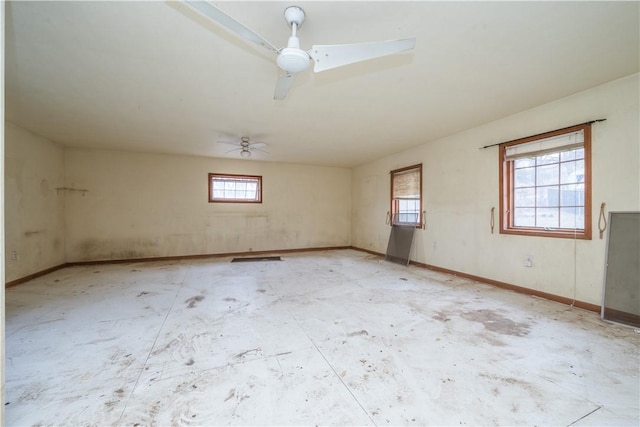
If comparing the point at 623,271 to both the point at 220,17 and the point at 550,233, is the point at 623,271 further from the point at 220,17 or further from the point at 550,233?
the point at 220,17

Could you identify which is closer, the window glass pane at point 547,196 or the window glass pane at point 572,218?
the window glass pane at point 572,218

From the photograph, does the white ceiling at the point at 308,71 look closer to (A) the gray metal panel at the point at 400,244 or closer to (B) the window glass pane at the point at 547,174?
(B) the window glass pane at the point at 547,174

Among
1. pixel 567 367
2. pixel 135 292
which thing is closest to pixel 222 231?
pixel 135 292

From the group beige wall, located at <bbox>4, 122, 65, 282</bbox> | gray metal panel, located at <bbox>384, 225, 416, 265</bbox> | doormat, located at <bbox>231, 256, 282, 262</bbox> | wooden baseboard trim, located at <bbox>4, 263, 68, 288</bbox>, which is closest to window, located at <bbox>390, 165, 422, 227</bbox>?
gray metal panel, located at <bbox>384, 225, 416, 265</bbox>

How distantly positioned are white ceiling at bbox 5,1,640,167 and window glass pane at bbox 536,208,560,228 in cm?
→ 148

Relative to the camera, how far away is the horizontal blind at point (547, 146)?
125 inches

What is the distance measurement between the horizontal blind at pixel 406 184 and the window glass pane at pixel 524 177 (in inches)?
73.4

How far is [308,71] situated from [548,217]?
147 inches

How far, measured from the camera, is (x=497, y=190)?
399 cm

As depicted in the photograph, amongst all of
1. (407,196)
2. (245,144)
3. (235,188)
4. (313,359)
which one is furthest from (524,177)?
(235,188)

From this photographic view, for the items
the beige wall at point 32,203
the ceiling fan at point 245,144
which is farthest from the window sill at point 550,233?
the beige wall at point 32,203

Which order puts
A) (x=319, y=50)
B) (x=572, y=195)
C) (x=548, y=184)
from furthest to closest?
1. (x=548, y=184)
2. (x=572, y=195)
3. (x=319, y=50)

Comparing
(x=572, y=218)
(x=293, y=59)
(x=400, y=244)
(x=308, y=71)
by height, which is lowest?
(x=400, y=244)

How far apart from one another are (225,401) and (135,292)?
9.78 feet
